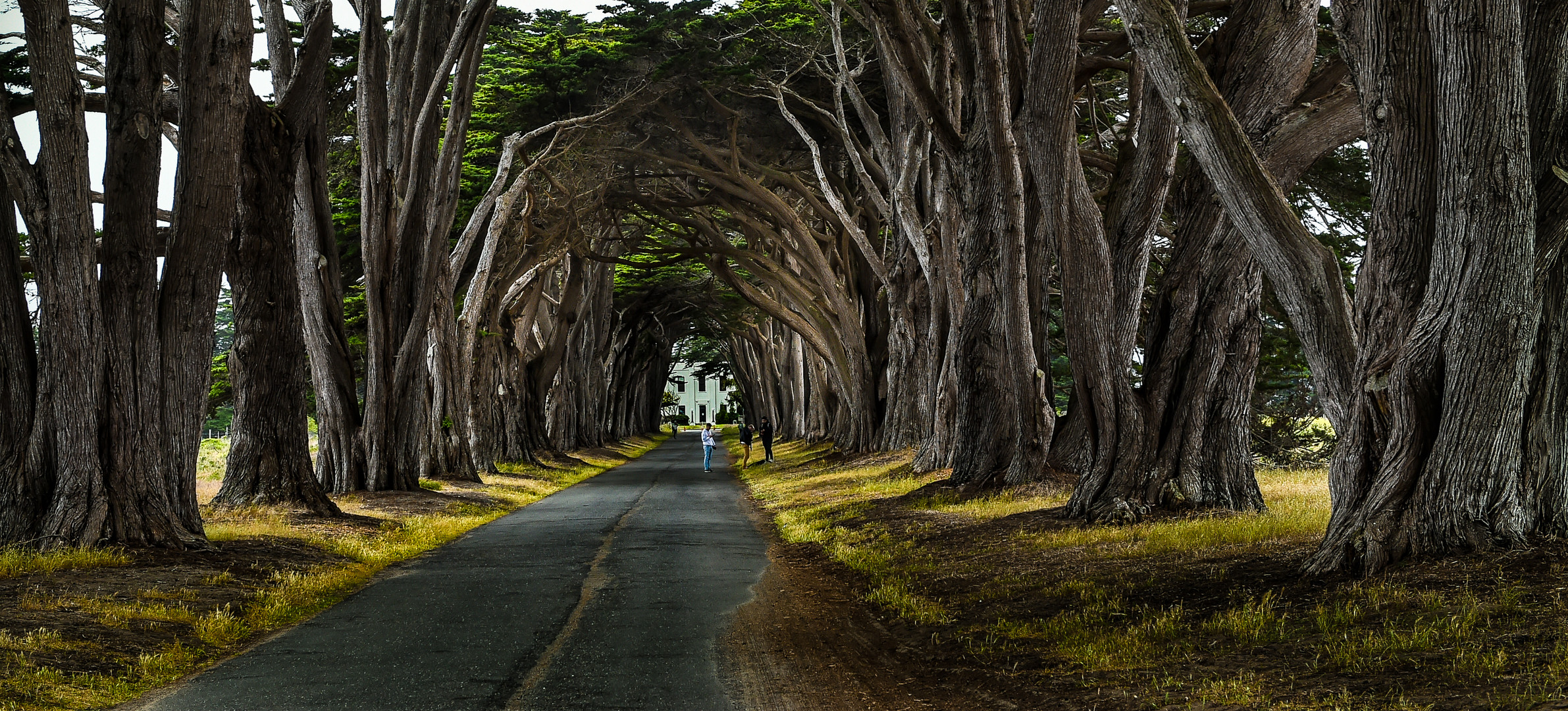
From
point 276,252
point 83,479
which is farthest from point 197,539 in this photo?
point 276,252

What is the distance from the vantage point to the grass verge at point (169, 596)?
250 inches

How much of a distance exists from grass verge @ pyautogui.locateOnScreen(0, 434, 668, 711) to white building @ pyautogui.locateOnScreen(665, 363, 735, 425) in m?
125

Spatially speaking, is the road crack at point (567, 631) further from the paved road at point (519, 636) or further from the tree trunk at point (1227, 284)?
the tree trunk at point (1227, 284)

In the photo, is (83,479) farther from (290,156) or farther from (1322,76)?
(1322,76)

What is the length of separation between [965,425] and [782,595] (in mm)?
8153

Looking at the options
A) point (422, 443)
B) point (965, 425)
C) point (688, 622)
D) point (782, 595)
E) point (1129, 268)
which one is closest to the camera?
point (688, 622)

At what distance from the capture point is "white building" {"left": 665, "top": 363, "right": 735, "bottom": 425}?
14138cm

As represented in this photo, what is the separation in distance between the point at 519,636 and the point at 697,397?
140239 millimetres

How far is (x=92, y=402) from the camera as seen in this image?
34.9 ft

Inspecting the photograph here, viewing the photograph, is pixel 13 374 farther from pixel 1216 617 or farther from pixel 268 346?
pixel 1216 617

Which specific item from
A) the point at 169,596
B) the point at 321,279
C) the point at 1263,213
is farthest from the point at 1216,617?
the point at 321,279

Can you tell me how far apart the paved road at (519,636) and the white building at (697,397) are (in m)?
127

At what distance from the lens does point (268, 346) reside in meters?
15.3

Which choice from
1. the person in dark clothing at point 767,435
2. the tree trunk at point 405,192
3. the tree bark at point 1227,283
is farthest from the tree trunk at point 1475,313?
the person in dark clothing at point 767,435
